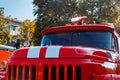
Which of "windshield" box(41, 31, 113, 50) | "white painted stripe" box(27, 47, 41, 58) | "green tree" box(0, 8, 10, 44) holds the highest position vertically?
"windshield" box(41, 31, 113, 50)

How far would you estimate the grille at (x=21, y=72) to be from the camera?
6918 millimetres

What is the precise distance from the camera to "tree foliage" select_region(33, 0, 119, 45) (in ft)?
104

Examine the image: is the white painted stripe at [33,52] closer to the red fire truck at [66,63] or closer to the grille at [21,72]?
the red fire truck at [66,63]

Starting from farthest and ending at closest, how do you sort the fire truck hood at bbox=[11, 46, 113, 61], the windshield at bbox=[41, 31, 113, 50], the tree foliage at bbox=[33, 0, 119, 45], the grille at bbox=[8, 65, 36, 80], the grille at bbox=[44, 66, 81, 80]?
the tree foliage at bbox=[33, 0, 119, 45], the windshield at bbox=[41, 31, 113, 50], the grille at bbox=[8, 65, 36, 80], the fire truck hood at bbox=[11, 46, 113, 61], the grille at bbox=[44, 66, 81, 80]

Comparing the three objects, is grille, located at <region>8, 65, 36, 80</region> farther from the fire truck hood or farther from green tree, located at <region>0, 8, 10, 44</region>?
green tree, located at <region>0, 8, 10, 44</region>

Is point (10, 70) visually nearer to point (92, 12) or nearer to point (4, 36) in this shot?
point (92, 12)

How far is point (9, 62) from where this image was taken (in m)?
7.35

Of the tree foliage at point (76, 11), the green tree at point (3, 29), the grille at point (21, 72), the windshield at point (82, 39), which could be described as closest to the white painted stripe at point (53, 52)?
the grille at point (21, 72)

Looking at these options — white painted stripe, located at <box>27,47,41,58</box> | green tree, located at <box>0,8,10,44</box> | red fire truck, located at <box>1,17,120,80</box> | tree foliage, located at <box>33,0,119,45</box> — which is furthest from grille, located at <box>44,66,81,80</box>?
green tree, located at <box>0,8,10,44</box>

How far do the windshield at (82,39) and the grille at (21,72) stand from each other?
1499 mm

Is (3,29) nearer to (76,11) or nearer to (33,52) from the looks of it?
(76,11)

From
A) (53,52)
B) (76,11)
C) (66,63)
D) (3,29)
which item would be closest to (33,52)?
(53,52)

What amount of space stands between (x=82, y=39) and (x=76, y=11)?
24.3 metres

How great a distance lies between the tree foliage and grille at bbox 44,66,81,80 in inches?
950
